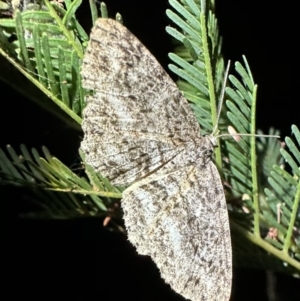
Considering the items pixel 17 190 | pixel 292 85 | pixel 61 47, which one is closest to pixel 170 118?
pixel 61 47

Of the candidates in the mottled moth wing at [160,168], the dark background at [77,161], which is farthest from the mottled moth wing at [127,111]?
the dark background at [77,161]

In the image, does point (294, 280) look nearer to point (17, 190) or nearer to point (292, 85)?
point (292, 85)

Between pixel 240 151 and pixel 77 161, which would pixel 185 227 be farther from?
pixel 77 161

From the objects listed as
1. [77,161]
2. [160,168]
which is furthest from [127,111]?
[77,161]

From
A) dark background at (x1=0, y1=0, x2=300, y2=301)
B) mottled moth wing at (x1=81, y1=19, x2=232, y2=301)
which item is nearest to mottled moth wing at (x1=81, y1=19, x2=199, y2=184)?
mottled moth wing at (x1=81, y1=19, x2=232, y2=301)

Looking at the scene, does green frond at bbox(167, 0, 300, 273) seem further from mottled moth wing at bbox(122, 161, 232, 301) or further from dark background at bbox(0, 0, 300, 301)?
dark background at bbox(0, 0, 300, 301)
